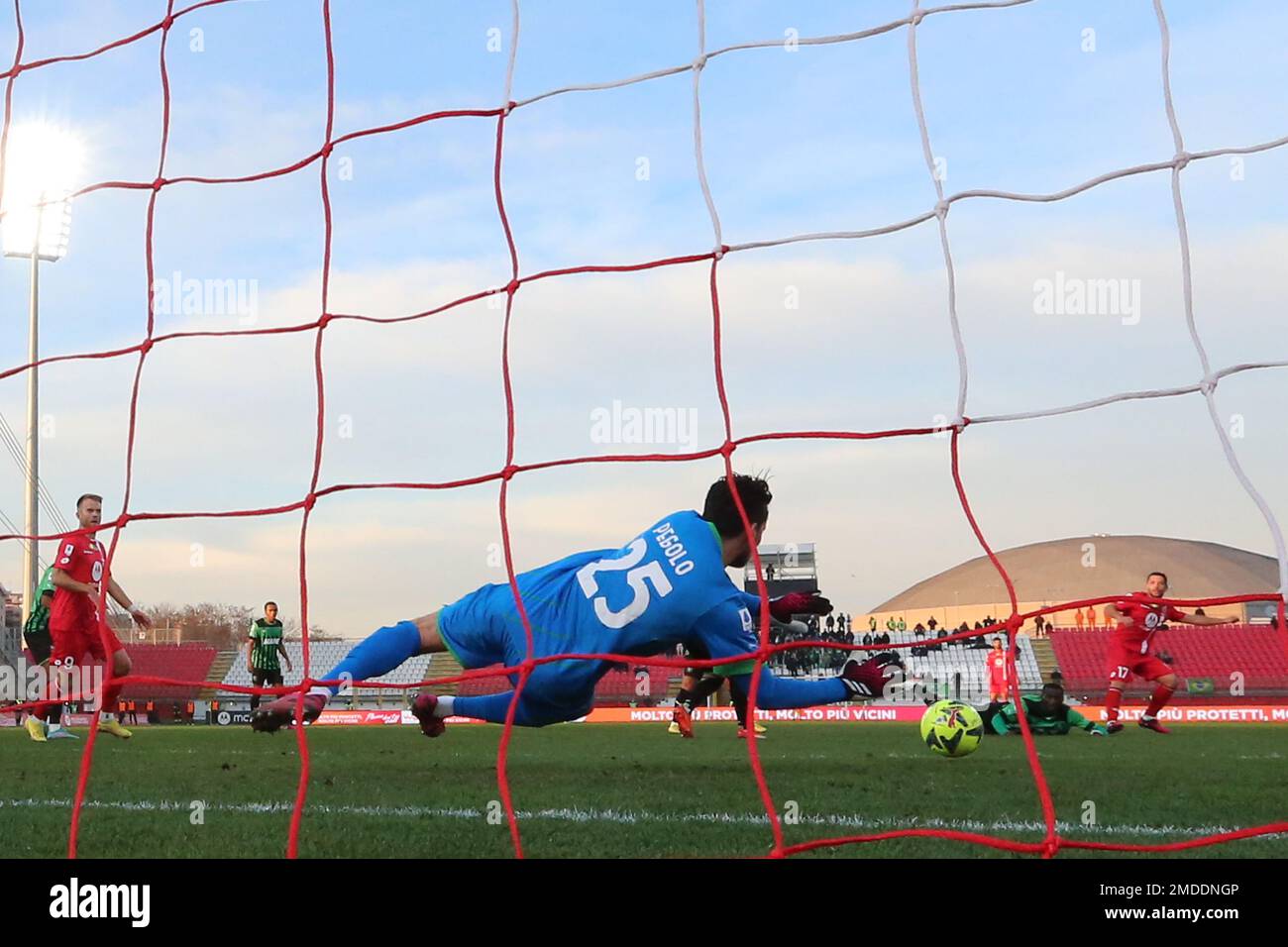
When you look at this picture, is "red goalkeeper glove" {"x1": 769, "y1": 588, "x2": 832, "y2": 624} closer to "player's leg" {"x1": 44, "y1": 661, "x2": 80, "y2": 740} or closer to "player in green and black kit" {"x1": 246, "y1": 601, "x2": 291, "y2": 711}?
"player's leg" {"x1": 44, "y1": 661, "x2": 80, "y2": 740}

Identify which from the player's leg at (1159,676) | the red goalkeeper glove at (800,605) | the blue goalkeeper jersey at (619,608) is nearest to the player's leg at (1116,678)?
the player's leg at (1159,676)

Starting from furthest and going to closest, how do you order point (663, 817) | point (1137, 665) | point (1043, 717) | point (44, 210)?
point (44, 210) → point (1043, 717) → point (1137, 665) → point (663, 817)

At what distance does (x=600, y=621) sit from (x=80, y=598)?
213 inches

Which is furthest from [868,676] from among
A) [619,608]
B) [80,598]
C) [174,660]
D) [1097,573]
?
[1097,573]

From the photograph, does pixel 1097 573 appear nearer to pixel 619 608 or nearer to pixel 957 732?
pixel 957 732

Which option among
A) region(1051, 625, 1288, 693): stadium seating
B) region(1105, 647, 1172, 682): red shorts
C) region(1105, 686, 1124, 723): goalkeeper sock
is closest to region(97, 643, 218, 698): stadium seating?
region(1051, 625, 1288, 693): stadium seating

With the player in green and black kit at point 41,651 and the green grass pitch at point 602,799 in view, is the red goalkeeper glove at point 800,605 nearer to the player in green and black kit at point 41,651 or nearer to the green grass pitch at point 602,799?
the green grass pitch at point 602,799

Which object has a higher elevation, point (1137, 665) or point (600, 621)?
point (600, 621)

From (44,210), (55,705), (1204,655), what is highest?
(44,210)

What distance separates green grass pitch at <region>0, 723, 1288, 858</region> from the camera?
4129mm

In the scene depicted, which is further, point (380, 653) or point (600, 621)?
point (380, 653)

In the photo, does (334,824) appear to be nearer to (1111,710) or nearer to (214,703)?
(1111,710)

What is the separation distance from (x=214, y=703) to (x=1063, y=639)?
2119 centimetres

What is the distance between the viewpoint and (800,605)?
217 inches
